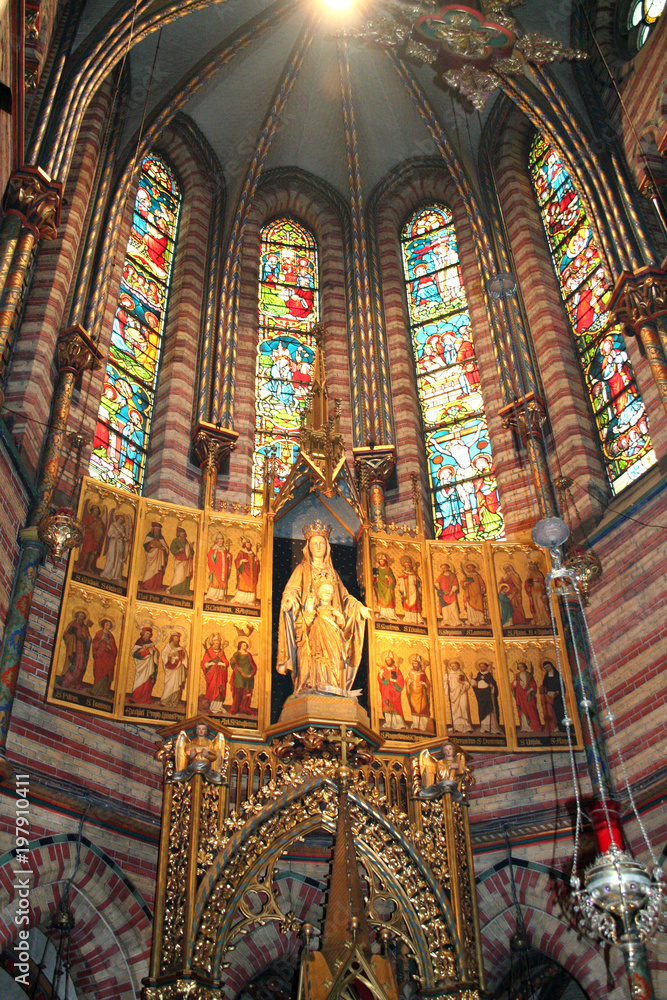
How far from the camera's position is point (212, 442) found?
12.4 m

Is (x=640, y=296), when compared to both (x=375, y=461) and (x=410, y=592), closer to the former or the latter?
(x=375, y=461)

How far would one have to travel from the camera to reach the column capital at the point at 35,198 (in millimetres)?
10000

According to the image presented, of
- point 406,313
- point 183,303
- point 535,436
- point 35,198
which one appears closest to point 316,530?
point 535,436

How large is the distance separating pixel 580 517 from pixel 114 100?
8.70 m

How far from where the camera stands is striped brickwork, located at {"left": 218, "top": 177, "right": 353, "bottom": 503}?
13.2 meters

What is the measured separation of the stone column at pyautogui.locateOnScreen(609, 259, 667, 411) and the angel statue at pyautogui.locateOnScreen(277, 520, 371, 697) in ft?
13.7

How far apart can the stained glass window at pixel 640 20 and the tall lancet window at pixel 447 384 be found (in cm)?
385

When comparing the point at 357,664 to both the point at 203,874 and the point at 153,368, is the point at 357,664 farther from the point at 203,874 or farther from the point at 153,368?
the point at 153,368

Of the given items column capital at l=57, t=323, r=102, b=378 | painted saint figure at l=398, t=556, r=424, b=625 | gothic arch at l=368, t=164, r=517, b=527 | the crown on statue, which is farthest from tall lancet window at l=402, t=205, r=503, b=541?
column capital at l=57, t=323, r=102, b=378

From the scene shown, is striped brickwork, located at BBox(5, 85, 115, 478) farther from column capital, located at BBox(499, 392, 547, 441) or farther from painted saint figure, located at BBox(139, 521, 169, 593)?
column capital, located at BBox(499, 392, 547, 441)

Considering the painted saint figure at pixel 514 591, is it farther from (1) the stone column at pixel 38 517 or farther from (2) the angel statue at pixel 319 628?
(1) the stone column at pixel 38 517

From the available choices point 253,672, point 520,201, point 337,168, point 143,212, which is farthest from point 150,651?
point 337,168

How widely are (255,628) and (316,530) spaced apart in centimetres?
118

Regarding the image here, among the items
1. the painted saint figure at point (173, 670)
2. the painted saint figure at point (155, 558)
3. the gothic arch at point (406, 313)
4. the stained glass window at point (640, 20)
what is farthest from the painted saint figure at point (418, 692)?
the stained glass window at point (640, 20)
